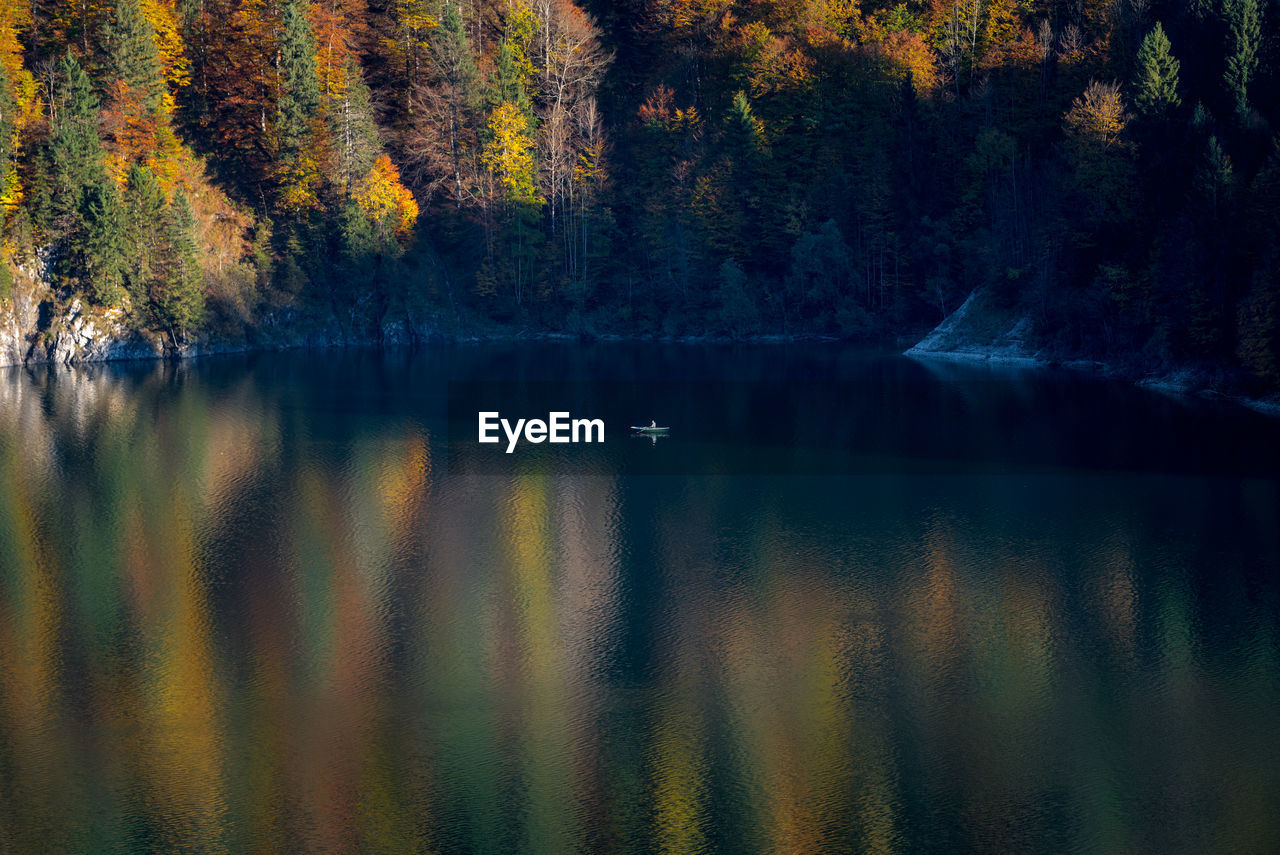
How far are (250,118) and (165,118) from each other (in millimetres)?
8823

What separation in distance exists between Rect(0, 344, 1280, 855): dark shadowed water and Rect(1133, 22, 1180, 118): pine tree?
21366 millimetres

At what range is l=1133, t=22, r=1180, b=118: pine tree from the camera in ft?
213

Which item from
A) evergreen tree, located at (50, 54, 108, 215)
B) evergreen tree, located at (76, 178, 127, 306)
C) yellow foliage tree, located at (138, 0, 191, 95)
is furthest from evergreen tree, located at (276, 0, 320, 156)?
evergreen tree, located at (76, 178, 127, 306)

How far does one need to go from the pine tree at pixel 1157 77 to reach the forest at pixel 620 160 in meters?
0.15

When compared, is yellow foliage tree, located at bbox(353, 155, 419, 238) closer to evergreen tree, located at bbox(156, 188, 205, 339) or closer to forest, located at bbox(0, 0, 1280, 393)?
forest, located at bbox(0, 0, 1280, 393)

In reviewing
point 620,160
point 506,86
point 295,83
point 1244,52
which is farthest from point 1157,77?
point 295,83

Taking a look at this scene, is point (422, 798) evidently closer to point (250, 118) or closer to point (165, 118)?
point (165, 118)

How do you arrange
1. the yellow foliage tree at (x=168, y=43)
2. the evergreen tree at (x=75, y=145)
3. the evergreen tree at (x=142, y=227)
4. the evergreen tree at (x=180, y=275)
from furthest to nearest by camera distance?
the yellow foliage tree at (x=168, y=43), the evergreen tree at (x=180, y=275), the evergreen tree at (x=142, y=227), the evergreen tree at (x=75, y=145)

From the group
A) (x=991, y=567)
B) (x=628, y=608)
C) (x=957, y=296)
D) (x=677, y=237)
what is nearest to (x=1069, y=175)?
(x=957, y=296)

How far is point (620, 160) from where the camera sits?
111500 millimetres

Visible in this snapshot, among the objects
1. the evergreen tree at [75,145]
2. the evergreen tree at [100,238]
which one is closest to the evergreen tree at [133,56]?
the evergreen tree at [75,145]

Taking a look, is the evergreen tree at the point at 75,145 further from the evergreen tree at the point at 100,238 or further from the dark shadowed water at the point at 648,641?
the dark shadowed water at the point at 648,641

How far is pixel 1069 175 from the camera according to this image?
246ft

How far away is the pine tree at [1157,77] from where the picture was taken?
213 feet
